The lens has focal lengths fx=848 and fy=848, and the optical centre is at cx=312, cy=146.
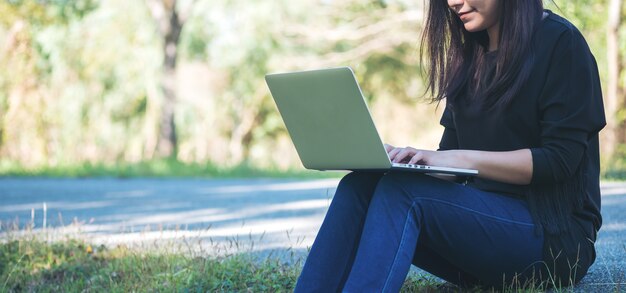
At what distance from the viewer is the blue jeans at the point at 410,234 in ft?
7.91

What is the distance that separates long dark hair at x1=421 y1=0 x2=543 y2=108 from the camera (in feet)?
8.64

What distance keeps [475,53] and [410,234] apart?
786mm

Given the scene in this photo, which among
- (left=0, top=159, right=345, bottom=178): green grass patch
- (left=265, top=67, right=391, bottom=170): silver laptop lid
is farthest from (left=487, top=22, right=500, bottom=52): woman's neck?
(left=0, top=159, right=345, bottom=178): green grass patch

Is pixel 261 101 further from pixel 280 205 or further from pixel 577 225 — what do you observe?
pixel 577 225

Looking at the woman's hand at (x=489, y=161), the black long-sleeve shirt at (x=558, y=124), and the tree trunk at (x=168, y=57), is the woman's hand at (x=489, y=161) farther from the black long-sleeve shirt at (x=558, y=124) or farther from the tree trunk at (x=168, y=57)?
the tree trunk at (x=168, y=57)

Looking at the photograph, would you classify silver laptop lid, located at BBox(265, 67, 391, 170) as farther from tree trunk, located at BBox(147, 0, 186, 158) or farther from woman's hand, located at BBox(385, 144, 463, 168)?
tree trunk, located at BBox(147, 0, 186, 158)

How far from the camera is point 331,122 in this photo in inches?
97.6

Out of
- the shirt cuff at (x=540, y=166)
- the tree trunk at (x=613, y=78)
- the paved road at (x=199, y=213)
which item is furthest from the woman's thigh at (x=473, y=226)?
the tree trunk at (x=613, y=78)

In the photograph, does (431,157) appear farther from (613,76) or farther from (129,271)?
(613,76)

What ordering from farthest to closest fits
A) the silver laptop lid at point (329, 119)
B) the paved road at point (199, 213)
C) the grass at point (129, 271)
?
the paved road at point (199, 213) → the grass at point (129, 271) → the silver laptop lid at point (329, 119)

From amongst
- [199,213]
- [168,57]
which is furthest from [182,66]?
[199,213]

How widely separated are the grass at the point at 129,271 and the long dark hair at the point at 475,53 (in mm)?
783

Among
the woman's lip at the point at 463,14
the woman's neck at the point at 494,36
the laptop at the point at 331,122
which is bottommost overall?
the laptop at the point at 331,122

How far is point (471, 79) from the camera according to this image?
283cm
